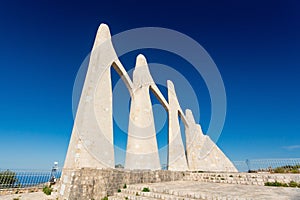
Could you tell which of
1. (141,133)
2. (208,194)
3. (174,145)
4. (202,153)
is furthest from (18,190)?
(202,153)

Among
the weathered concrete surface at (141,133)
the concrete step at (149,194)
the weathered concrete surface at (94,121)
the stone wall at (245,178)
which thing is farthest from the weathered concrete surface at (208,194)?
the weathered concrete surface at (141,133)

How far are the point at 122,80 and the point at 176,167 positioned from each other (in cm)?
811

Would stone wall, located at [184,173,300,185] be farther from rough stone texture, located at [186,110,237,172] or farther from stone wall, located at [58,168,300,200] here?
rough stone texture, located at [186,110,237,172]

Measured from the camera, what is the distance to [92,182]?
5176 mm

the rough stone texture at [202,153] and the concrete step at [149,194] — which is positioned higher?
the rough stone texture at [202,153]

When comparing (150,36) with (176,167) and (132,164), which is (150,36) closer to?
(132,164)

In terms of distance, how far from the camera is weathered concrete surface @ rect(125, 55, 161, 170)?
417 inches

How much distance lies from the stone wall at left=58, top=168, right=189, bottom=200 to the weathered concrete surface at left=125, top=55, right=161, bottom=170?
151 inches

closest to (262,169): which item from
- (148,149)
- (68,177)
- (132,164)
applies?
(148,149)

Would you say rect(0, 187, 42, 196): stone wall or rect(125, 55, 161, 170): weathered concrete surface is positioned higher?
rect(125, 55, 161, 170): weathered concrete surface

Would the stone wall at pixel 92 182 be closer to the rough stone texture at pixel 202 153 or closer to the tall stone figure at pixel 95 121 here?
the tall stone figure at pixel 95 121

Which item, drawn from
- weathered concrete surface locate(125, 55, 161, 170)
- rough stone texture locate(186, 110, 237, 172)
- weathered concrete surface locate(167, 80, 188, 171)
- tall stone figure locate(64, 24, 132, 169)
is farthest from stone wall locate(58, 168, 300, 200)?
rough stone texture locate(186, 110, 237, 172)

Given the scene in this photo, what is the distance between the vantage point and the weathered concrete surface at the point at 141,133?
10.6 m

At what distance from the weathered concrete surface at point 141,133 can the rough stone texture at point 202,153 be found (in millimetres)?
7311
